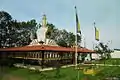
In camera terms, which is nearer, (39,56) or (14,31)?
(39,56)

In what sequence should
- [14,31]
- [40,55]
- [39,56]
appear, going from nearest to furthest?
[40,55]
[39,56]
[14,31]

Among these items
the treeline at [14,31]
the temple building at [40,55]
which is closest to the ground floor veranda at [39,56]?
the temple building at [40,55]

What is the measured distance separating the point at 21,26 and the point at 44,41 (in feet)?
66.4

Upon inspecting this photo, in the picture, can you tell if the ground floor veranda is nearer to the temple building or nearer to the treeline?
the temple building

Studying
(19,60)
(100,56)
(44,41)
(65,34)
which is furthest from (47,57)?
(65,34)

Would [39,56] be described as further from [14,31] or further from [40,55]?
[14,31]

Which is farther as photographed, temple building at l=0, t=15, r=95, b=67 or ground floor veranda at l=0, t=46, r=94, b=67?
temple building at l=0, t=15, r=95, b=67

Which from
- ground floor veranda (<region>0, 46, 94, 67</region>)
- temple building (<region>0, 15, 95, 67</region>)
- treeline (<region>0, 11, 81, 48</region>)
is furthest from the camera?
treeline (<region>0, 11, 81, 48</region>)

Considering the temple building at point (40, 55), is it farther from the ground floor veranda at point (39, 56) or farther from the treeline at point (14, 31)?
the treeline at point (14, 31)

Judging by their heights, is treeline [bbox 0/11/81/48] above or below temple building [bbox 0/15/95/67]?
above

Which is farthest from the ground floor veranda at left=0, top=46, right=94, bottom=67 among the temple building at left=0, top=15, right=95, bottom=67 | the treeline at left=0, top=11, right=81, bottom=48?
the treeline at left=0, top=11, right=81, bottom=48

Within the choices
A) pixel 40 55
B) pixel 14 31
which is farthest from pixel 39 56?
Answer: pixel 14 31

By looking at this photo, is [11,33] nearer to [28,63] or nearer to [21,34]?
[21,34]

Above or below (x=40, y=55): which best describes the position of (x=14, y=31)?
above
